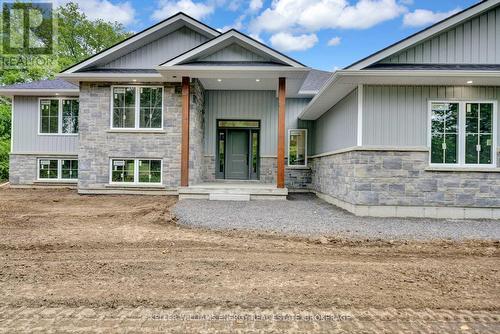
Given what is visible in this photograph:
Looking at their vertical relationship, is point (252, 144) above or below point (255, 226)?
above

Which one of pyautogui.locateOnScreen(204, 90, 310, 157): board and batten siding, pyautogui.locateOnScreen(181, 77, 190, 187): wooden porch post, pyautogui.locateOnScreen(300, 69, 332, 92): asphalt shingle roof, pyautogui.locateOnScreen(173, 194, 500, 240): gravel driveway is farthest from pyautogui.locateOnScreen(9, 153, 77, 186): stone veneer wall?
pyautogui.locateOnScreen(300, 69, 332, 92): asphalt shingle roof

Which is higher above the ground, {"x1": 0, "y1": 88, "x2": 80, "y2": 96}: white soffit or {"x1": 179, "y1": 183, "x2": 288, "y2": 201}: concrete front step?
{"x1": 0, "y1": 88, "x2": 80, "y2": 96}: white soffit

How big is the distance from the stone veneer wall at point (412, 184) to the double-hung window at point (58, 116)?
11399 mm

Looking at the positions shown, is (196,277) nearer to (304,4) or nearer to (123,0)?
(123,0)

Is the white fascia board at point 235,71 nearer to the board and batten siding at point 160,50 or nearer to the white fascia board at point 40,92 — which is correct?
the board and batten siding at point 160,50

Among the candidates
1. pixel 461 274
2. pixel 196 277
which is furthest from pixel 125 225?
pixel 461 274

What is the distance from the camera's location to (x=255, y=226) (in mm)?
6152

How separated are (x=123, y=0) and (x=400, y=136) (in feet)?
104

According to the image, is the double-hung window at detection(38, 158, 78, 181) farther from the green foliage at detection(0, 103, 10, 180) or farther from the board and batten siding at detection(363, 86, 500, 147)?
the board and batten siding at detection(363, 86, 500, 147)

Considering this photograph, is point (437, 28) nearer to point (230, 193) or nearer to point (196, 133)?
point (230, 193)

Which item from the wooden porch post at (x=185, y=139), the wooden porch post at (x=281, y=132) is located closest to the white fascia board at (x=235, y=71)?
the wooden porch post at (x=281, y=132)

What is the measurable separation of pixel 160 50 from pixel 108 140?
376cm

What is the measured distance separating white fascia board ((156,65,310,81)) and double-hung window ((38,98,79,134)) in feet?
18.0

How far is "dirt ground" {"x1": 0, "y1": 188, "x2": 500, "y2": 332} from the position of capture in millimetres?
2949
